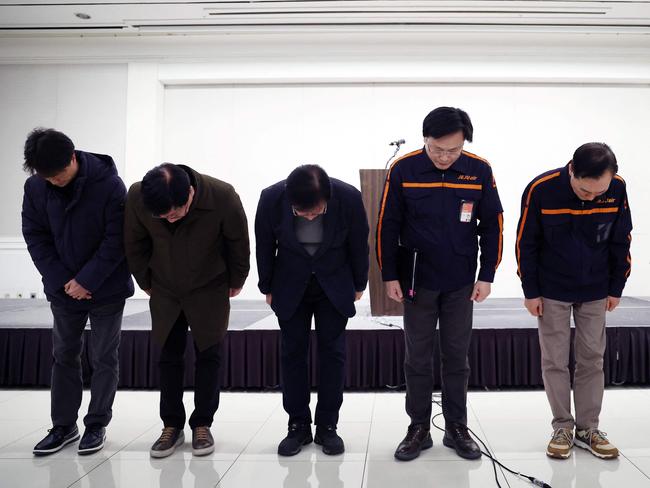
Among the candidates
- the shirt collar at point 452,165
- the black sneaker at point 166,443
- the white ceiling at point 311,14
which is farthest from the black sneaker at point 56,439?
the white ceiling at point 311,14

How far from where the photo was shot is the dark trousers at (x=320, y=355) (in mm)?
1854

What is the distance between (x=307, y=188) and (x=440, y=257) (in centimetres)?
54

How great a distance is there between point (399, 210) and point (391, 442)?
910 mm

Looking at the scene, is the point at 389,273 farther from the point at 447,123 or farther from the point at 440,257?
the point at 447,123

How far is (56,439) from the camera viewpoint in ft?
6.23

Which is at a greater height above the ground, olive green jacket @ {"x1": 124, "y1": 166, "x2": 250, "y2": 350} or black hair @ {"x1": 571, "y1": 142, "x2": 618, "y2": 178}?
black hair @ {"x1": 571, "y1": 142, "x2": 618, "y2": 178}

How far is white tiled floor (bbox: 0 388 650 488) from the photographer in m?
1.62

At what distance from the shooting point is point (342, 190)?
1806 mm

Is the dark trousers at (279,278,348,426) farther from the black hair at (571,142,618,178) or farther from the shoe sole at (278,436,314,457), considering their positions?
the black hair at (571,142,618,178)

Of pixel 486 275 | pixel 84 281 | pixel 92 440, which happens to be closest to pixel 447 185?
pixel 486 275

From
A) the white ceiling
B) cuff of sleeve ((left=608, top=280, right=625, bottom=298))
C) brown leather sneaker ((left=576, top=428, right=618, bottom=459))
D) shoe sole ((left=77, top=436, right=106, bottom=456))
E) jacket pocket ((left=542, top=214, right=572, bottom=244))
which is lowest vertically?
shoe sole ((left=77, top=436, right=106, bottom=456))

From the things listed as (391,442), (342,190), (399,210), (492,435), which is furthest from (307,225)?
(492,435)

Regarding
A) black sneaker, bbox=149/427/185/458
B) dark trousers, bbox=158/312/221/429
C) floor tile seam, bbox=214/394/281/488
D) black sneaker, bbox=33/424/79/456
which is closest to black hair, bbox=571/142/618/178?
dark trousers, bbox=158/312/221/429

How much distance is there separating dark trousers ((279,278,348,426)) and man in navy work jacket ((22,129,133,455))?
2.19ft
